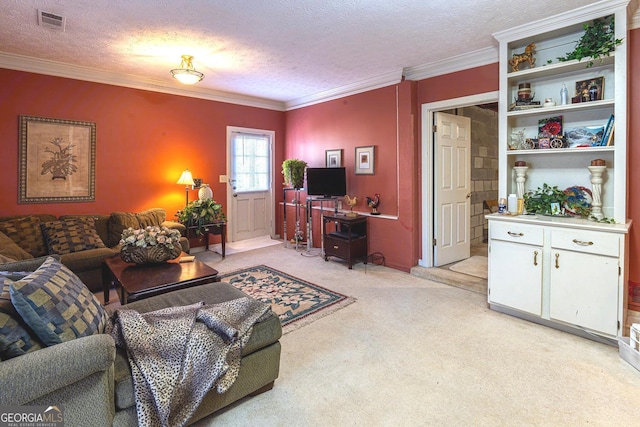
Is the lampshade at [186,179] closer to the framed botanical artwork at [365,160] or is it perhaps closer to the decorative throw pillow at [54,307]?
the framed botanical artwork at [365,160]

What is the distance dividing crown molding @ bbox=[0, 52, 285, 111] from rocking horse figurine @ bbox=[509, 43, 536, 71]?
13.5ft

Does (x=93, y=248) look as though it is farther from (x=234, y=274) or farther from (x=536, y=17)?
(x=536, y=17)

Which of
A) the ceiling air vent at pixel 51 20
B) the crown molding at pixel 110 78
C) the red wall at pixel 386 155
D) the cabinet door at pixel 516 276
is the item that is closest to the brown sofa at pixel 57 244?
the crown molding at pixel 110 78

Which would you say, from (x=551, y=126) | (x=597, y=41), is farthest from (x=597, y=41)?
(x=551, y=126)

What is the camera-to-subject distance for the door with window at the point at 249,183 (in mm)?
5898

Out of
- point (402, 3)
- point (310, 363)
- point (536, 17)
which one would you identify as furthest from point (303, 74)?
point (310, 363)

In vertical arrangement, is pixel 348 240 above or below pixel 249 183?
below

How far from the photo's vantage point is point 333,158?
542cm

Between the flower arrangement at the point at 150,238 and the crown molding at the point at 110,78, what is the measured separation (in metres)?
2.56

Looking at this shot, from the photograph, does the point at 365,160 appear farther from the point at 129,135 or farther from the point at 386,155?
the point at 129,135

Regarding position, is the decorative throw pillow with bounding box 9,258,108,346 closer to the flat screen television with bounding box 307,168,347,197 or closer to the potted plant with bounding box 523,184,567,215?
the potted plant with bounding box 523,184,567,215

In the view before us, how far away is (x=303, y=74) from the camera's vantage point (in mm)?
4523

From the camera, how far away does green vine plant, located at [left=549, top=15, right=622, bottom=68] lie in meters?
2.66

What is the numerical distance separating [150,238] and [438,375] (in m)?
2.54
